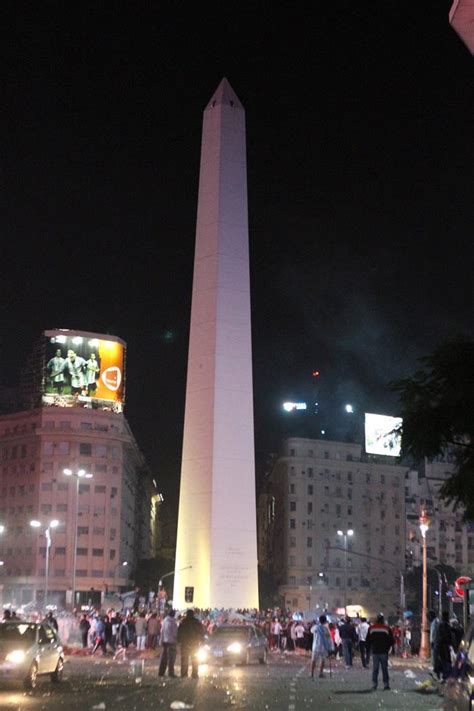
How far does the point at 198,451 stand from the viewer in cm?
5172

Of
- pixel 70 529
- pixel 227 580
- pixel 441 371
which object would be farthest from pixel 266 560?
pixel 441 371

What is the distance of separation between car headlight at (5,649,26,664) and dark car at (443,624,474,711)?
1182cm

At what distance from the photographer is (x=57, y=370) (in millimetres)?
101812

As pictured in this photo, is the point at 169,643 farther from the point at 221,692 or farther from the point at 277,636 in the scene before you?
the point at 277,636

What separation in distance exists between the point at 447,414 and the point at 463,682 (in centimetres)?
491

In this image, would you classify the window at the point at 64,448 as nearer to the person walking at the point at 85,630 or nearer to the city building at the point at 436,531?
the city building at the point at 436,531

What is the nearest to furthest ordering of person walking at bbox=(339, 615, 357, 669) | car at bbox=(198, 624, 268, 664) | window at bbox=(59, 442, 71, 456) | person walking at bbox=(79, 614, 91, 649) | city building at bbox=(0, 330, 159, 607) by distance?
car at bbox=(198, 624, 268, 664)
person walking at bbox=(339, 615, 357, 669)
person walking at bbox=(79, 614, 91, 649)
city building at bbox=(0, 330, 159, 607)
window at bbox=(59, 442, 71, 456)

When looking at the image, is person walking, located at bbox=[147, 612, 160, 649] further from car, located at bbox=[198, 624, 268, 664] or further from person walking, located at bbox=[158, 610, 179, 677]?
person walking, located at bbox=[158, 610, 179, 677]

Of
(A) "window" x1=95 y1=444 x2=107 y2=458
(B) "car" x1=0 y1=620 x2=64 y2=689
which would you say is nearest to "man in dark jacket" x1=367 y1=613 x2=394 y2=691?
(B) "car" x1=0 y1=620 x2=64 y2=689

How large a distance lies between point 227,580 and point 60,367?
53592 millimetres

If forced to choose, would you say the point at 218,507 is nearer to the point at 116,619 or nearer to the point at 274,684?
the point at 116,619

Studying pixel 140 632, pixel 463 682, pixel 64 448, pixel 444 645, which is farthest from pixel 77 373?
pixel 463 682

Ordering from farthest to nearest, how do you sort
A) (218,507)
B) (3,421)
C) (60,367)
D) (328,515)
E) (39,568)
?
(328,515) < (3,421) < (39,568) < (60,367) < (218,507)

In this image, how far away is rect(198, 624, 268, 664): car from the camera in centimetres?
3288
